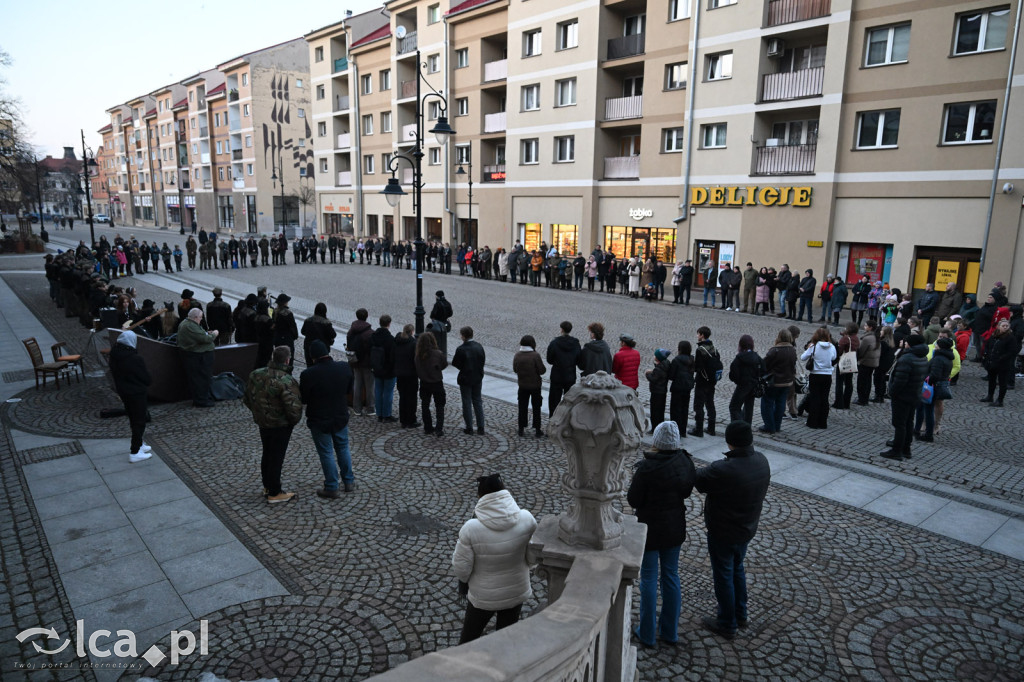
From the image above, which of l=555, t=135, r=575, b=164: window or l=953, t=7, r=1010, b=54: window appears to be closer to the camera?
l=953, t=7, r=1010, b=54: window

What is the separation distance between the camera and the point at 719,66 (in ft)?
85.6

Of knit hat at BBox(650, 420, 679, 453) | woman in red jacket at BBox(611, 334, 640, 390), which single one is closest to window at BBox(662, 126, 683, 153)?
woman in red jacket at BBox(611, 334, 640, 390)

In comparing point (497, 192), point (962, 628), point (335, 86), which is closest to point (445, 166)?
point (497, 192)

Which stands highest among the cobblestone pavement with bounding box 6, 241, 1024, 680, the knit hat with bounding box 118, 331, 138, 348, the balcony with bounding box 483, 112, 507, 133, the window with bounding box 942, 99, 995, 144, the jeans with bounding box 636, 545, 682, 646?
the balcony with bounding box 483, 112, 507, 133

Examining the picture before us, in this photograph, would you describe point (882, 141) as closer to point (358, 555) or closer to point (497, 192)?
point (497, 192)

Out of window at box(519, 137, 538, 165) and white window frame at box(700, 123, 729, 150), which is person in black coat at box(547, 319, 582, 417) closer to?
white window frame at box(700, 123, 729, 150)

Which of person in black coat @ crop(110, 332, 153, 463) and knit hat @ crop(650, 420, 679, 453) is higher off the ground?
knit hat @ crop(650, 420, 679, 453)

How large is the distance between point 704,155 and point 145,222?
90186mm

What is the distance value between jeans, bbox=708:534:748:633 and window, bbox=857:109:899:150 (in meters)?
21.6

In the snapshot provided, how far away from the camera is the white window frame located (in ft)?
85.5

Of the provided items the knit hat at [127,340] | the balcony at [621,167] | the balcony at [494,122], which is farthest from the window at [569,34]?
the knit hat at [127,340]

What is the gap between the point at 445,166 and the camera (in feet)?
131

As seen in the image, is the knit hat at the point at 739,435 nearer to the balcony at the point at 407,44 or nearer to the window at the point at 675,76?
the window at the point at 675,76

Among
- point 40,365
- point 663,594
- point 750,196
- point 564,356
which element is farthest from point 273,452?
point 750,196
